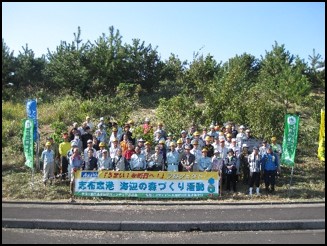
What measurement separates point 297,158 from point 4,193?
12478 millimetres

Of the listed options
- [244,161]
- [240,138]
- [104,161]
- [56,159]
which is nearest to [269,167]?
[244,161]

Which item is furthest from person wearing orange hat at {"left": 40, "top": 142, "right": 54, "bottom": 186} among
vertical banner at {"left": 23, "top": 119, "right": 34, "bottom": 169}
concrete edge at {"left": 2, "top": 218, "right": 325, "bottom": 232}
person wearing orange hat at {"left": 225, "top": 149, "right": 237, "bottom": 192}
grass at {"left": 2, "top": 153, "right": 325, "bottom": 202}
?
person wearing orange hat at {"left": 225, "top": 149, "right": 237, "bottom": 192}

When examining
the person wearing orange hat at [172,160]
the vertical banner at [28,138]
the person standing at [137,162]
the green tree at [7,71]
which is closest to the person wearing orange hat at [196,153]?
the person wearing orange hat at [172,160]

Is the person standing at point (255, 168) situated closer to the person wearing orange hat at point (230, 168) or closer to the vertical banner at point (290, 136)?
the person wearing orange hat at point (230, 168)

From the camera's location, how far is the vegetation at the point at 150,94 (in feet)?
53.8

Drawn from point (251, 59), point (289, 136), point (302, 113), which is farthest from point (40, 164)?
point (251, 59)

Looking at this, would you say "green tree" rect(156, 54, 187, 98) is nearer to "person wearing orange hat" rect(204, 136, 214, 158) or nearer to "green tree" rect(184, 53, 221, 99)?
"green tree" rect(184, 53, 221, 99)

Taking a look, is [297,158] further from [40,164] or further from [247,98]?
[40,164]

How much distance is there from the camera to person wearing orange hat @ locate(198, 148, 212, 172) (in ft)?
44.1

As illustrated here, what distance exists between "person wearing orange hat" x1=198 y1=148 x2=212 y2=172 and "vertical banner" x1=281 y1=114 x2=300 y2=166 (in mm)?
2876

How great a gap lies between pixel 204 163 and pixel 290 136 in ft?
10.8

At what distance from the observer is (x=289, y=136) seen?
13906 mm

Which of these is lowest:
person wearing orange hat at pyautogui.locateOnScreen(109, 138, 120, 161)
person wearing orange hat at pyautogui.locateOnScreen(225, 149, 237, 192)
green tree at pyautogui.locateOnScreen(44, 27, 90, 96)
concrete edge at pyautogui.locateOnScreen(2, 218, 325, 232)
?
concrete edge at pyautogui.locateOnScreen(2, 218, 325, 232)

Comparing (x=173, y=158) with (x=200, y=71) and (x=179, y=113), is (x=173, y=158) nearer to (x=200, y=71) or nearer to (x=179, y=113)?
(x=179, y=113)
